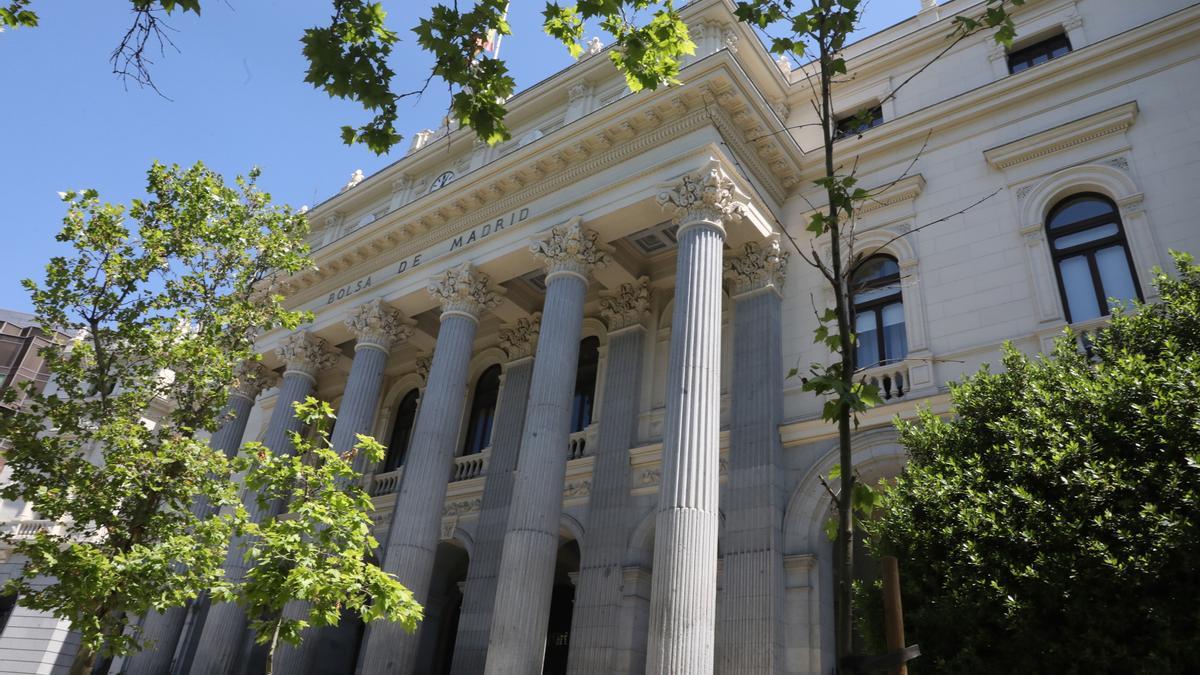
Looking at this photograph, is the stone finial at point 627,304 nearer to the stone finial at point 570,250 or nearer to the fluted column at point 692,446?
the stone finial at point 570,250

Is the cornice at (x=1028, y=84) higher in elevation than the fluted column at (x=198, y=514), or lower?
Result: higher

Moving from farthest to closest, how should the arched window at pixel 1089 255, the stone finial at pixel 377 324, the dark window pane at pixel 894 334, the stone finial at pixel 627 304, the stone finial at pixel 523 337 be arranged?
the stone finial at pixel 523 337
the stone finial at pixel 377 324
the stone finial at pixel 627 304
the dark window pane at pixel 894 334
the arched window at pixel 1089 255

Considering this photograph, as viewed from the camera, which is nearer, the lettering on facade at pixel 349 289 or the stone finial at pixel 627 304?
the stone finial at pixel 627 304

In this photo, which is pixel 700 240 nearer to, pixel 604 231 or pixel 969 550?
pixel 604 231

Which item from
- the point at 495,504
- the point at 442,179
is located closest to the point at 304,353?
the point at 442,179

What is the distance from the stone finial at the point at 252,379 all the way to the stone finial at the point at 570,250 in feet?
34.1

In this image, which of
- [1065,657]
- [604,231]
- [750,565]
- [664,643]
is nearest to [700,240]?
[604,231]

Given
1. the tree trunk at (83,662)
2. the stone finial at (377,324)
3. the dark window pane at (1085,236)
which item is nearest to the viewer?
the tree trunk at (83,662)

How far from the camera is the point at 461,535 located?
748 inches

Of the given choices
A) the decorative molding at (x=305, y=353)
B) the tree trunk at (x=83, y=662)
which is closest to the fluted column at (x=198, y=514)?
the decorative molding at (x=305, y=353)

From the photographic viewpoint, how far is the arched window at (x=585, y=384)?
19.2 metres

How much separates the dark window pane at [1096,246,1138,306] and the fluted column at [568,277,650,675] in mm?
8794

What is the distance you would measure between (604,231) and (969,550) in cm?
1031

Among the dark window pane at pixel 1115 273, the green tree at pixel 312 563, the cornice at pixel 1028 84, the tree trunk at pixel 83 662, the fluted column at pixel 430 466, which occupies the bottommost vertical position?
the tree trunk at pixel 83 662
